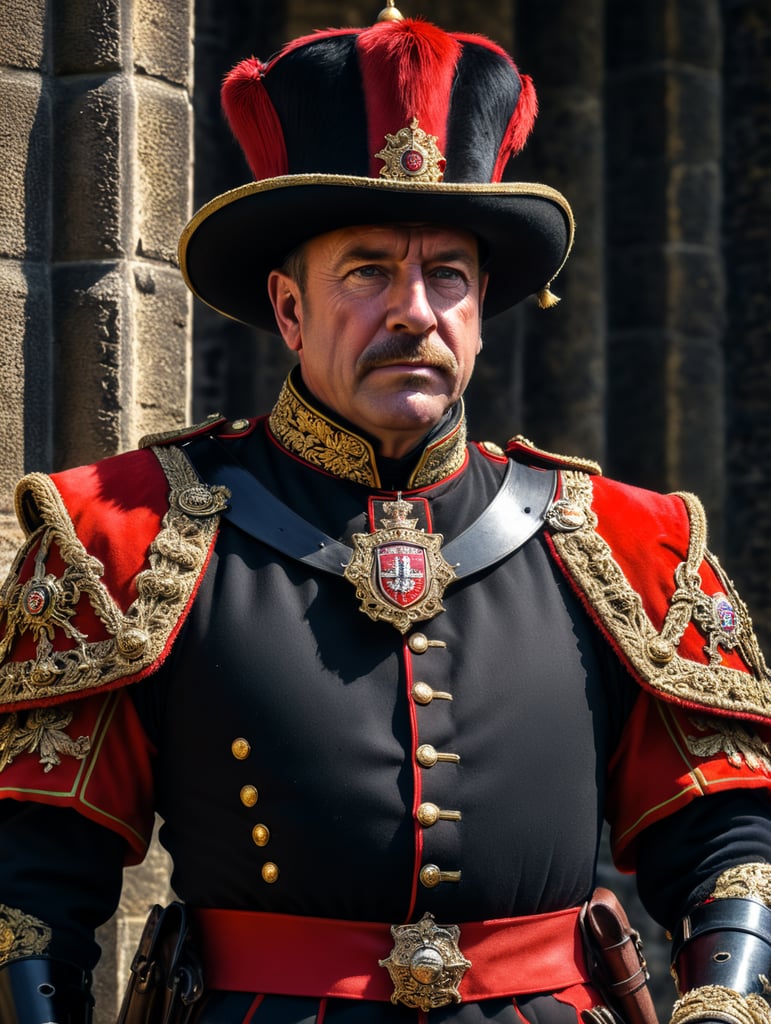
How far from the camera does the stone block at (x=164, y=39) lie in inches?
150

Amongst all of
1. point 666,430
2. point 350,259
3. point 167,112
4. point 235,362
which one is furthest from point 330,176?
point 666,430

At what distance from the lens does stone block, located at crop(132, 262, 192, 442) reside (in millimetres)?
3807

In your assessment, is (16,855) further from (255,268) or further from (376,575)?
(255,268)

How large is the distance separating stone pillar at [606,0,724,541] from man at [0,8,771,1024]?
344 centimetres

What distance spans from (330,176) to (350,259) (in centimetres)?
15

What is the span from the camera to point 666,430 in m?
6.63

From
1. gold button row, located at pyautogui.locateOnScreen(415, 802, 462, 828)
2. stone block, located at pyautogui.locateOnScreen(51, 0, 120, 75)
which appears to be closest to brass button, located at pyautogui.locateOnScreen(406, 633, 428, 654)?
gold button row, located at pyautogui.locateOnScreen(415, 802, 462, 828)

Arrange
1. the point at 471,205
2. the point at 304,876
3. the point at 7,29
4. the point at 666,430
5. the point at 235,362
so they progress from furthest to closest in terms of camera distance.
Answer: the point at 666,430
the point at 235,362
the point at 7,29
the point at 471,205
the point at 304,876

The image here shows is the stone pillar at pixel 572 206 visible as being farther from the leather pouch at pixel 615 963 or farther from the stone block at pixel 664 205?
the leather pouch at pixel 615 963

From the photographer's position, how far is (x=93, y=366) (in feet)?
12.3

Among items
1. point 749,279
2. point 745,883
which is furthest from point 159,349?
point 749,279

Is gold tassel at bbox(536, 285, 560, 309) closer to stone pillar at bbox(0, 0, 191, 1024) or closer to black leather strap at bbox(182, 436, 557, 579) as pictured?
black leather strap at bbox(182, 436, 557, 579)

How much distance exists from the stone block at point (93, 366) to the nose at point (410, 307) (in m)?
0.92

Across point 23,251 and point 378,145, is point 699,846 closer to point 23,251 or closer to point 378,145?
point 378,145
